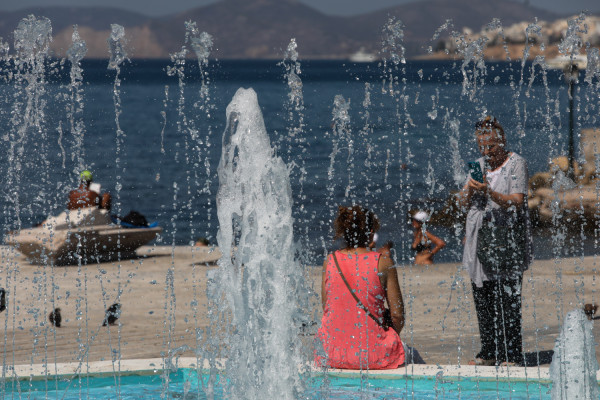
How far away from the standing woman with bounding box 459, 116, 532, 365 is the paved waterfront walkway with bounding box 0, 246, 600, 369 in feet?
2.16

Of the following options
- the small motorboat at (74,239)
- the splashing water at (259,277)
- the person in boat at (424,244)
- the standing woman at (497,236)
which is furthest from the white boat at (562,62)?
the small motorboat at (74,239)

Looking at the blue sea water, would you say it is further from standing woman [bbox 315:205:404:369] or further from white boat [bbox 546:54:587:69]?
standing woman [bbox 315:205:404:369]

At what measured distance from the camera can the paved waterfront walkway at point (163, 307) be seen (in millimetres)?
7359

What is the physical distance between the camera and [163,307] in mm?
9477

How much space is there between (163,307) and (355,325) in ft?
15.0

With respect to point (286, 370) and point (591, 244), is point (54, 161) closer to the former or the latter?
point (591, 244)

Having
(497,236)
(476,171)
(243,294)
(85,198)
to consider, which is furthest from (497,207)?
(85,198)

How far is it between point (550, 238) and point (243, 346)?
1837 centimetres

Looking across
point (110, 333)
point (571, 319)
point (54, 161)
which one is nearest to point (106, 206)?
point (110, 333)

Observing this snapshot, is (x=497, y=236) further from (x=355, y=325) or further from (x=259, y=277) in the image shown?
(x=259, y=277)

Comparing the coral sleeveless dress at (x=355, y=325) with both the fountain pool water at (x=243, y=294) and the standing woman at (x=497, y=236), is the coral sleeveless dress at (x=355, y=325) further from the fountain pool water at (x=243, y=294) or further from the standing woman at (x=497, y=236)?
the standing woman at (x=497, y=236)

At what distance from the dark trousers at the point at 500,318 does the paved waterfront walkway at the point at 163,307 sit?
1.66 feet

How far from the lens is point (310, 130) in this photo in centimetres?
5491

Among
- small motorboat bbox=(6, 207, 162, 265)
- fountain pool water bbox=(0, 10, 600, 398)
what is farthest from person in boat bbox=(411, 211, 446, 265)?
small motorboat bbox=(6, 207, 162, 265)
